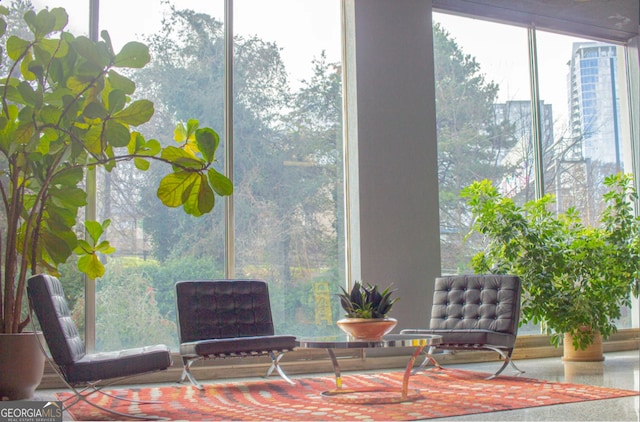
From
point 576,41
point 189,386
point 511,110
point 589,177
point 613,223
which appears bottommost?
point 189,386

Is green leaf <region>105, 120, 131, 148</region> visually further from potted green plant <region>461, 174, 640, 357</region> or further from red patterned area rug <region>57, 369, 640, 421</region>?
potted green plant <region>461, 174, 640, 357</region>

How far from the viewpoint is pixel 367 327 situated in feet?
15.3

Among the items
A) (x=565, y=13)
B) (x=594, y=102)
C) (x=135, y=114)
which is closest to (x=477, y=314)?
(x=135, y=114)

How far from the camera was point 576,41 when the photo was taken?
8.76 meters

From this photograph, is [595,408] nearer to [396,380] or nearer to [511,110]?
[396,380]

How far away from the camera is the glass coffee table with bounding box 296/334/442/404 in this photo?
4.43 metres

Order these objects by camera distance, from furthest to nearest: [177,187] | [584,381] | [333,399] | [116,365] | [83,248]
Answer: [584,381]
[333,399]
[83,248]
[116,365]
[177,187]

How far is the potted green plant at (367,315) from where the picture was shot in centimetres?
466

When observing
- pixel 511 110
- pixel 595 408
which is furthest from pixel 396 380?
pixel 511 110

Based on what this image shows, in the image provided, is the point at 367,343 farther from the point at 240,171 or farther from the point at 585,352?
the point at 585,352

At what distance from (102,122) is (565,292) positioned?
16.4 feet

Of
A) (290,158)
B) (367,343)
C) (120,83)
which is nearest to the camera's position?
(120,83)

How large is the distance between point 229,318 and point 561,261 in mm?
3239

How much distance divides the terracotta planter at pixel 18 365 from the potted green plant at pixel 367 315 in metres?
1.96
